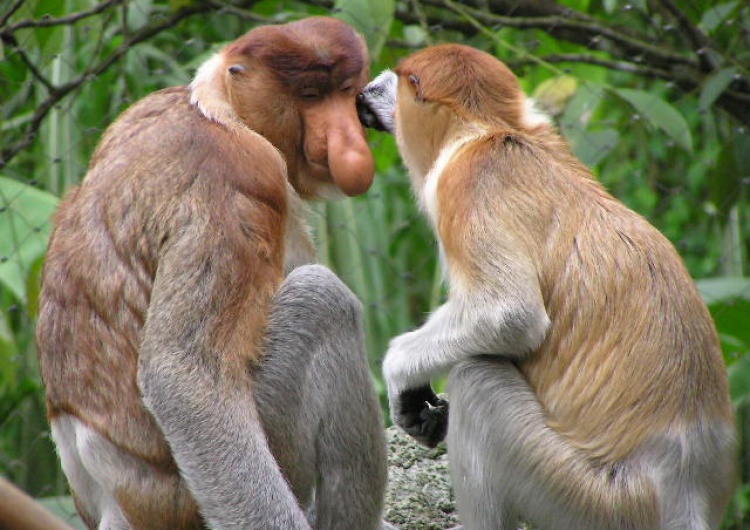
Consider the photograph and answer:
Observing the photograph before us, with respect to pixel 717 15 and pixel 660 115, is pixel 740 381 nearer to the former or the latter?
pixel 660 115

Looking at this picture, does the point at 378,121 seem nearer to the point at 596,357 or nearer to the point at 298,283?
the point at 298,283

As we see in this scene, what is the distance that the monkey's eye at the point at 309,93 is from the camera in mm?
3645

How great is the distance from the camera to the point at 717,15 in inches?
221

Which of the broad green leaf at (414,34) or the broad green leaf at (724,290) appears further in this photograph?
the broad green leaf at (414,34)

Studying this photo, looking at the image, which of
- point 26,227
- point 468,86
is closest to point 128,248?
point 468,86

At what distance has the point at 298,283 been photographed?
340cm

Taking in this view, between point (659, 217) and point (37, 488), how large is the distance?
4230 mm

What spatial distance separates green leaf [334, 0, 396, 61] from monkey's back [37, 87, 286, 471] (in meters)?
1.80

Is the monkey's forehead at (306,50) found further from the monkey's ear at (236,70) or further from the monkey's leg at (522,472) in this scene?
the monkey's leg at (522,472)

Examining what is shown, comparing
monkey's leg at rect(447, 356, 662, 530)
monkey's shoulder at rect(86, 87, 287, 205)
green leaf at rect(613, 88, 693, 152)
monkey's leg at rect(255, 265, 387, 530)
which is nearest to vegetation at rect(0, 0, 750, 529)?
green leaf at rect(613, 88, 693, 152)

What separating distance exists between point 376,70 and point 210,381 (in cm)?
259

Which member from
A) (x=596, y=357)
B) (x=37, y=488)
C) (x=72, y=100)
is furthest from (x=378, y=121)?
(x=37, y=488)

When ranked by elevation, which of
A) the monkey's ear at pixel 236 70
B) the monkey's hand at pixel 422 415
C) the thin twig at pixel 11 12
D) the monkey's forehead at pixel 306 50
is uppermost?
the monkey's forehead at pixel 306 50

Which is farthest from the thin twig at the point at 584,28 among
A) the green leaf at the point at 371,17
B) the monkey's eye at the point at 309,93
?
the monkey's eye at the point at 309,93
